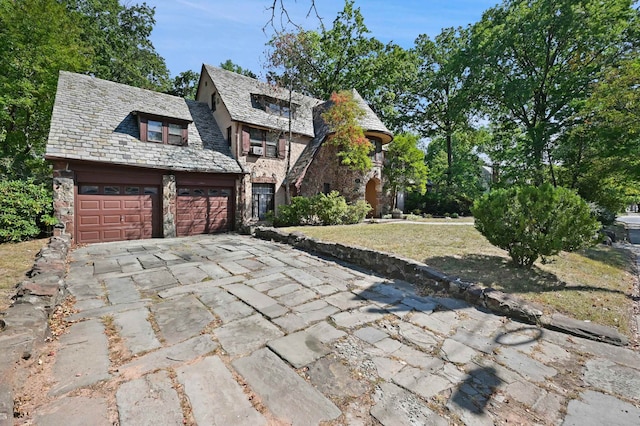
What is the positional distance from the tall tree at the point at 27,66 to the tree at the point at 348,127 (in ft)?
39.8

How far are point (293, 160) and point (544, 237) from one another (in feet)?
39.9

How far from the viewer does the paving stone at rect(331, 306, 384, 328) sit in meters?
3.24

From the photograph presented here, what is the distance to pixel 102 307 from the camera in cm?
356

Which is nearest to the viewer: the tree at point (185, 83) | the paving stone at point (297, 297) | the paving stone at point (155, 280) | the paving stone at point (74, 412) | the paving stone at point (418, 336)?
the paving stone at point (74, 412)

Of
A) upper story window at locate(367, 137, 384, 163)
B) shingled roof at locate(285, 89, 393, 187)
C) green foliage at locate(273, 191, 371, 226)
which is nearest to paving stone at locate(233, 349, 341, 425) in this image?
green foliage at locate(273, 191, 371, 226)

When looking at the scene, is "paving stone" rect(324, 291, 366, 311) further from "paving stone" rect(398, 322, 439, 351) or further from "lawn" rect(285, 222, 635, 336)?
"lawn" rect(285, 222, 635, 336)

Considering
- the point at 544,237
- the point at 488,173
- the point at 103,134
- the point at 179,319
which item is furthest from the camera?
the point at 488,173

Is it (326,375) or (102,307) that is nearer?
(326,375)

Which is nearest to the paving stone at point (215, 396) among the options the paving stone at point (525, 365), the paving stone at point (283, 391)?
the paving stone at point (283, 391)

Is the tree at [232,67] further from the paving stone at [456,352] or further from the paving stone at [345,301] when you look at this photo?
the paving stone at [456,352]

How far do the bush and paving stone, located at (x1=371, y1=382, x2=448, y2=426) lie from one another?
4.45 metres

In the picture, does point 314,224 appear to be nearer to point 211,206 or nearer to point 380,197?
point 211,206

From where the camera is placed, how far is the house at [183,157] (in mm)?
9141

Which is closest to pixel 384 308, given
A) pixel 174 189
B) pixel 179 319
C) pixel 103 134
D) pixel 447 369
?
pixel 447 369
